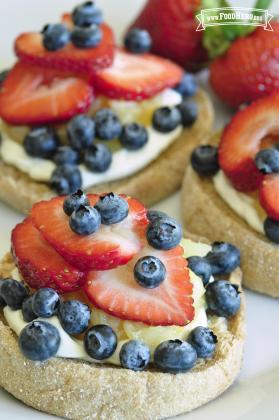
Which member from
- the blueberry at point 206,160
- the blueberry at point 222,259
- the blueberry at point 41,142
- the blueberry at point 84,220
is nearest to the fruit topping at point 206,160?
the blueberry at point 206,160

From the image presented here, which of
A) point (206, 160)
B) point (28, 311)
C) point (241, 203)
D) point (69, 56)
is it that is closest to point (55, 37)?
point (69, 56)

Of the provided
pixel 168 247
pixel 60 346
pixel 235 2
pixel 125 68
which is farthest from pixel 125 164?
pixel 235 2

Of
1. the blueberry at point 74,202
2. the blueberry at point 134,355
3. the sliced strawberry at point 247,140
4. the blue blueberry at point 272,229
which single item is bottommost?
the blue blueberry at point 272,229

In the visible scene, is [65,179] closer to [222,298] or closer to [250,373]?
[222,298]

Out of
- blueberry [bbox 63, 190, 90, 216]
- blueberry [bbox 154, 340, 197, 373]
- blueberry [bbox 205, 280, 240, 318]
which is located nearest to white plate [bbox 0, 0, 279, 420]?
blueberry [bbox 154, 340, 197, 373]

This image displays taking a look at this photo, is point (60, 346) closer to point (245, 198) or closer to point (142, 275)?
point (142, 275)

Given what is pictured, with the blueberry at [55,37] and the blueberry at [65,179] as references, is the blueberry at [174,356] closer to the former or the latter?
the blueberry at [65,179]

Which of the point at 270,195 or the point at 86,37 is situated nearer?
the point at 270,195
